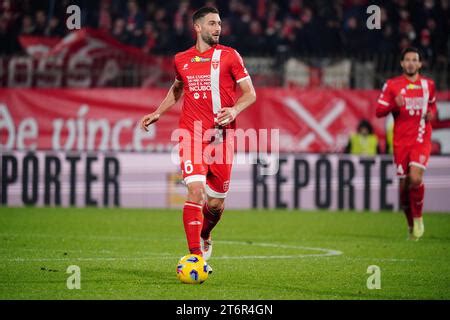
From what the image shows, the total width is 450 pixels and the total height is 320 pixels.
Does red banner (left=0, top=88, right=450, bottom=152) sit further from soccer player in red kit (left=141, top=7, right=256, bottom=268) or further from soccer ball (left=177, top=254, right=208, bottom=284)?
soccer ball (left=177, top=254, right=208, bottom=284)

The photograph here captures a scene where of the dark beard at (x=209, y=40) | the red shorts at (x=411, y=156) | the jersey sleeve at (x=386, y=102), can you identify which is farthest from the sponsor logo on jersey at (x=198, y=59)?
the red shorts at (x=411, y=156)

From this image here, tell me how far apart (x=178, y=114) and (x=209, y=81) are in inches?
420

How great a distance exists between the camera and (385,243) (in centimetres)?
1295

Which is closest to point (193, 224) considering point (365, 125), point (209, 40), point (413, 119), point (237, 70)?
point (237, 70)

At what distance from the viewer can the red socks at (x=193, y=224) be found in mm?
8805

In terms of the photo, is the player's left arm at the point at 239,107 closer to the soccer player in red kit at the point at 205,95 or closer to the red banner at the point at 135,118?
the soccer player in red kit at the point at 205,95

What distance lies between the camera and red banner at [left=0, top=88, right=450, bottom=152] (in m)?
19.8

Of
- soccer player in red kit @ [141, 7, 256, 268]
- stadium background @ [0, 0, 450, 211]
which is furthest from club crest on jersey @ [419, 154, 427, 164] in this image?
stadium background @ [0, 0, 450, 211]

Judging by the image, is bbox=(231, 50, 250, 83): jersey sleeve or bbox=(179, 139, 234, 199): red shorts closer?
bbox=(179, 139, 234, 199): red shorts

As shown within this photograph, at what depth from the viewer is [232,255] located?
11148 millimetres

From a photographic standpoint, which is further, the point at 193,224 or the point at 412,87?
the point at 412,87

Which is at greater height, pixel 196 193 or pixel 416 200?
pixel 196 193

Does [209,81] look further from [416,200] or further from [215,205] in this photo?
[416,200]
